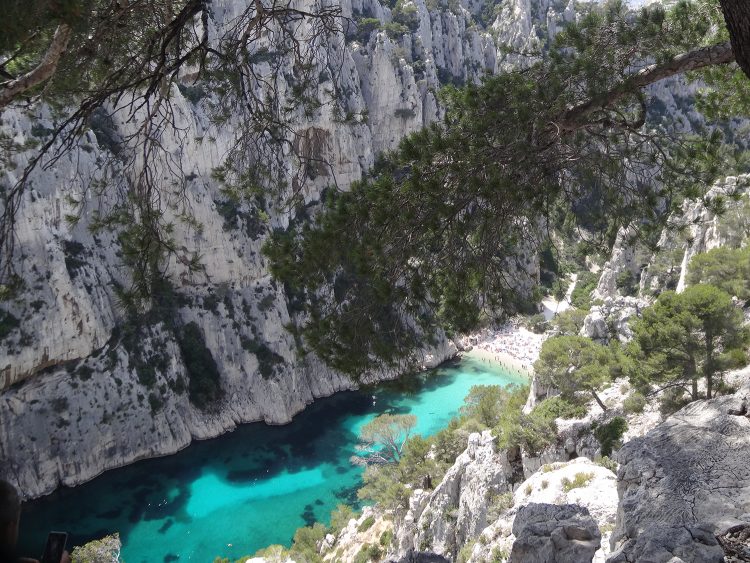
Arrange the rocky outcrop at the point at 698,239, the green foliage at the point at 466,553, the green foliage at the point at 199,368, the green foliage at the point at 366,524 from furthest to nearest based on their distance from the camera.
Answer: the green foliage at the point at 199,368, the green foliage at the point at 366,524, the rocky outcrop at the point at 698,239, the green foliage at the point at 466,553

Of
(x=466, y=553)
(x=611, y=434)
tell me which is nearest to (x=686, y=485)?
(x=466, y=553)

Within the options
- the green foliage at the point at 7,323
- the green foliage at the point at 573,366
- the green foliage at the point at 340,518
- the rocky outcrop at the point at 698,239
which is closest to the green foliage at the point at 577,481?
the rocky outcrop at the point at 698,239

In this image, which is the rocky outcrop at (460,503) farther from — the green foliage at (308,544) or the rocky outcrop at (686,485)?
the rocky outcrop at (686,485)

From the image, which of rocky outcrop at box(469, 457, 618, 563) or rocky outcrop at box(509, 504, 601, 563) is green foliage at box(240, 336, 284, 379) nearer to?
rocky outcrop at box(469, 457, 618, 563)

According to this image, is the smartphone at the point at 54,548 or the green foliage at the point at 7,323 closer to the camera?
the smartphone at the point at 54,548

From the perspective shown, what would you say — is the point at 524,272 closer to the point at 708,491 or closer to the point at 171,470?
the point at 708,491

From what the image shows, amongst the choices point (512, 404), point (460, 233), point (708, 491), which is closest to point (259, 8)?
point (460, 233)

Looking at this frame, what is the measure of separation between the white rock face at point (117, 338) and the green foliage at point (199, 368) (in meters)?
0.28

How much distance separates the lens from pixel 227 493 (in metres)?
14.0

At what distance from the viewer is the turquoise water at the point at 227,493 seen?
476 inches

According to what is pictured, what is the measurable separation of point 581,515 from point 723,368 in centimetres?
491

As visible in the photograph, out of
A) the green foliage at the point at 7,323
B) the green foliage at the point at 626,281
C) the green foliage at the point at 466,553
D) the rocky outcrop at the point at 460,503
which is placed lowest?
the green foliage at the point at 626,281

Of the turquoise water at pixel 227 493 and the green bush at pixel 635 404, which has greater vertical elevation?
the green bush at pixel 635 404

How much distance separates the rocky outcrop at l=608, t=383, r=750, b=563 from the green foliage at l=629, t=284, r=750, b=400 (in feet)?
13.0
